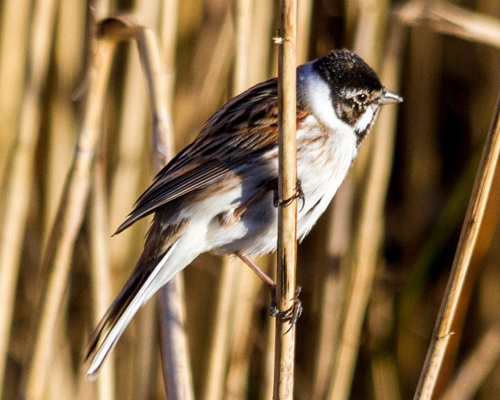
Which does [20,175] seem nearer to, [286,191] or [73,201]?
[73,201]

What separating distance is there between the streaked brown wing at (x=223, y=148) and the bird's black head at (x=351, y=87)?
0.47ft

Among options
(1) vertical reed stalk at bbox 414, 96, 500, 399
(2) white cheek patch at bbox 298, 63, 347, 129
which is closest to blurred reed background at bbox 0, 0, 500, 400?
(2) white cheek patch at bbox 298, 63, 347, 129

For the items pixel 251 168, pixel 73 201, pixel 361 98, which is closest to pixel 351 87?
pixel 361 98

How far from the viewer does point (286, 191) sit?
1383 millimetres

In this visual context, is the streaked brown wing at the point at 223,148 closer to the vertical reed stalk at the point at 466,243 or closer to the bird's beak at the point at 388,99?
the bird's beak at the point at 388,99

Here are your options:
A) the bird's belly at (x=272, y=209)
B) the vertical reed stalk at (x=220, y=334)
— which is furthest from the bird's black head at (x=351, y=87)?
the vertical reed stalk at (x=220, y=334)

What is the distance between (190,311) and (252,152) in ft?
4.26

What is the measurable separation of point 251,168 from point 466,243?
69cm

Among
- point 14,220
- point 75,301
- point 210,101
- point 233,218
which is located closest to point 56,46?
point 210,101

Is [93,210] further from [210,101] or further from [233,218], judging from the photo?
[210,101]

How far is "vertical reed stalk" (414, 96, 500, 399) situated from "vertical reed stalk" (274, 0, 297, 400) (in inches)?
12.5

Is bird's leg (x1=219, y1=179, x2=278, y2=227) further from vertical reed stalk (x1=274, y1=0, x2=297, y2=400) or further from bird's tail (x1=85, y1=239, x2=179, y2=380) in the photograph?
vertical reed stalk (x1=274, y1=0, x2=297, y2=400)

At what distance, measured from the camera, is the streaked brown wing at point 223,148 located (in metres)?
1.83

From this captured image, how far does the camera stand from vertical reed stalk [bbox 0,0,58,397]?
2182 millimetres
